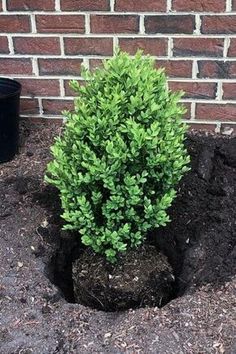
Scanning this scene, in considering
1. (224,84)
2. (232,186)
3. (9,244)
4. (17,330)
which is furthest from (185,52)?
(17,330)

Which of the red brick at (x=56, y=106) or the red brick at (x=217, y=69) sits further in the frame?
the red brick at (x=56, y=106)

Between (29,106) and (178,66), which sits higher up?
(178,66)

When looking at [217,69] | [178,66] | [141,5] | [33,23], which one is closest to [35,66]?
[33,23]

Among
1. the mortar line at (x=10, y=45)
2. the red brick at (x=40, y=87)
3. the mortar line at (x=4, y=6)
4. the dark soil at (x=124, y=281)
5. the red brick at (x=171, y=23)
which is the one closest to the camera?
the dark soil at (x=124, y=281)

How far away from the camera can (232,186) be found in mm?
3314

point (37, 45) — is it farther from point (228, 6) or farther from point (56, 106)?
point (228, 6)

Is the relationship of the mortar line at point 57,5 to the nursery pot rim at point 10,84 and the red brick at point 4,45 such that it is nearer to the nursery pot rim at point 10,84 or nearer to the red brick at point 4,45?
the red brick at point 4,45

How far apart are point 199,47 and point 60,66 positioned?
2.73 feet

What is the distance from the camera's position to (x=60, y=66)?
148 inches

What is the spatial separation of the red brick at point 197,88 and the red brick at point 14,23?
91cm

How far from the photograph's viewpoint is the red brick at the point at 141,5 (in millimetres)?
3510

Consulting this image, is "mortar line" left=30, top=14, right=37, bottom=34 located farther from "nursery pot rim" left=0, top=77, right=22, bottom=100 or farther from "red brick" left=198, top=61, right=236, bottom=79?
"red brick" left=198, top=61, right=236, bottom=79

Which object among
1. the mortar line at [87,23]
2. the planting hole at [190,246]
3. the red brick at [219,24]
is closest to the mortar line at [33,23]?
the mortar line at [87,23]

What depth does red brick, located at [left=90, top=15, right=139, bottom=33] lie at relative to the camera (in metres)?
3.57
